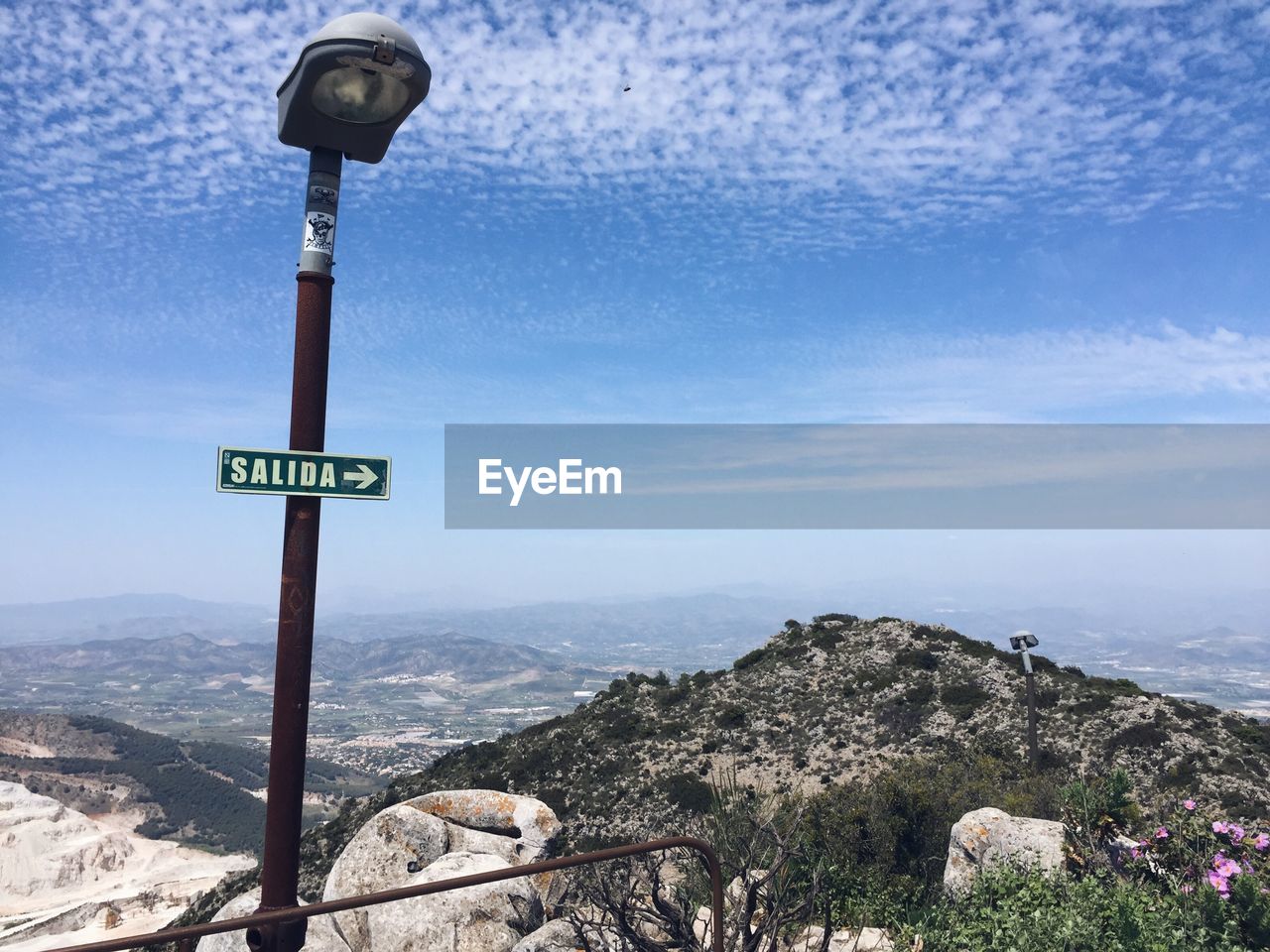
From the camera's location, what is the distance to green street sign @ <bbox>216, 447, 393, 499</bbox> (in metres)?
4.60

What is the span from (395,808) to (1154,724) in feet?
80.0

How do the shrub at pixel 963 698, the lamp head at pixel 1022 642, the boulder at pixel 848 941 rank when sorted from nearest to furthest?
the boulder at pixel 848 941, the lamp head at pixel 1022 642, the shrub at pixel 963 698

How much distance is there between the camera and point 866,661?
128 ft

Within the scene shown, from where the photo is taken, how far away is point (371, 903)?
12.5 ft

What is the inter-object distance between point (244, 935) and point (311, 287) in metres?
6.38

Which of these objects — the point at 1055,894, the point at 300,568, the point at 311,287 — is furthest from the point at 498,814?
the point at 311,287

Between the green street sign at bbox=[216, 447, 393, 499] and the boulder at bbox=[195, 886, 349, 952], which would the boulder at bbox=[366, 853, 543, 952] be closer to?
the boulder at bbox=[195, 886, 349, 952]

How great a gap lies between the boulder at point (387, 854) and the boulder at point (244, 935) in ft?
4.16

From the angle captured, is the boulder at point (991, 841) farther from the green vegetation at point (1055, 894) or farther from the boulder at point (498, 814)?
the boulder at point (498, 814)

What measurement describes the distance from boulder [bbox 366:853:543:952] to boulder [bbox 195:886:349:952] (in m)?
0.38

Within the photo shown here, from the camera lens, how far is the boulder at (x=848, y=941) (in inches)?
288

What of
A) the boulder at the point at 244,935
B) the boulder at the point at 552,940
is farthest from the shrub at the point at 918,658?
the boulder at the point at 552,940

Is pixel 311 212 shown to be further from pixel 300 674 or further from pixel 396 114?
pixel 300 674

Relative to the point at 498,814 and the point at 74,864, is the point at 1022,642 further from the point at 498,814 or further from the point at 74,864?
the point at 74,864
